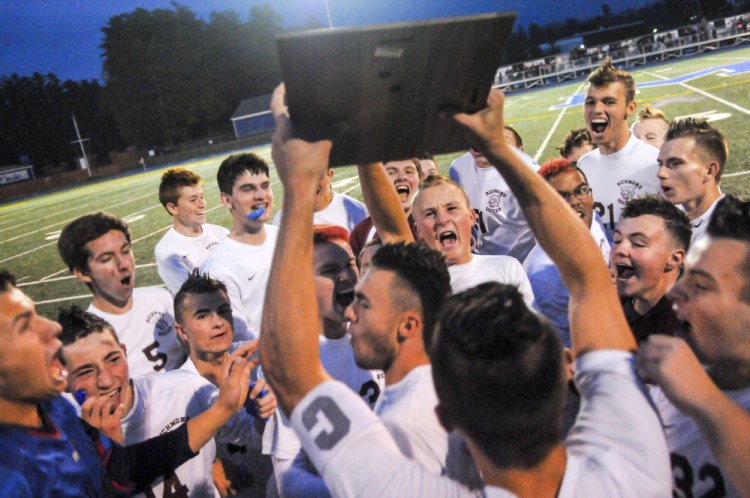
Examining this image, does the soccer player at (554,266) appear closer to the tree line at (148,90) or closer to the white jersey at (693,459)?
the white jersey at (693,459)

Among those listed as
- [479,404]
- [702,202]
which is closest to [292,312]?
[479,404]

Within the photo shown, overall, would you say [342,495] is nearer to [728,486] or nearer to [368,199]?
[728,486]

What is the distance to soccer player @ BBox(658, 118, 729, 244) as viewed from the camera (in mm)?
4195

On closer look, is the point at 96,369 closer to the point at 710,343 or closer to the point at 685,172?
the point at 710,343

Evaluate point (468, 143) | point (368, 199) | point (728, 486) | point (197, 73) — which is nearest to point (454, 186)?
point (368, 199)

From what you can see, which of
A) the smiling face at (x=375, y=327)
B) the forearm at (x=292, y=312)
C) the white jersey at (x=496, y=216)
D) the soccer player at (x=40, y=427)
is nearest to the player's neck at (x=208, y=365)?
the soccer player at (x=40, y=427)

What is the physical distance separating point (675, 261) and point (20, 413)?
3.23m

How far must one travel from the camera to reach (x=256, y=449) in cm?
423

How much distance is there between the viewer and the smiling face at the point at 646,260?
3141mm

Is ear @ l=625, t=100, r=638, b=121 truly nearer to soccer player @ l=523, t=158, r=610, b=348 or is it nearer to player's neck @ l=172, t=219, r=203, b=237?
soccer player @ l=523, t=158, r=610, b=348

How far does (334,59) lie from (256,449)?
146 inches

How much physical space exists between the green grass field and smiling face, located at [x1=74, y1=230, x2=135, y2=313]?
5.85 metres

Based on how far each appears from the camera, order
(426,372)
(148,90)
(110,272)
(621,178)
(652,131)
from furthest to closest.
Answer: (148,90)
(652,131)
(621,178)
(110,272)
(426,372)

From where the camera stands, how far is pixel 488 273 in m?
3.63
